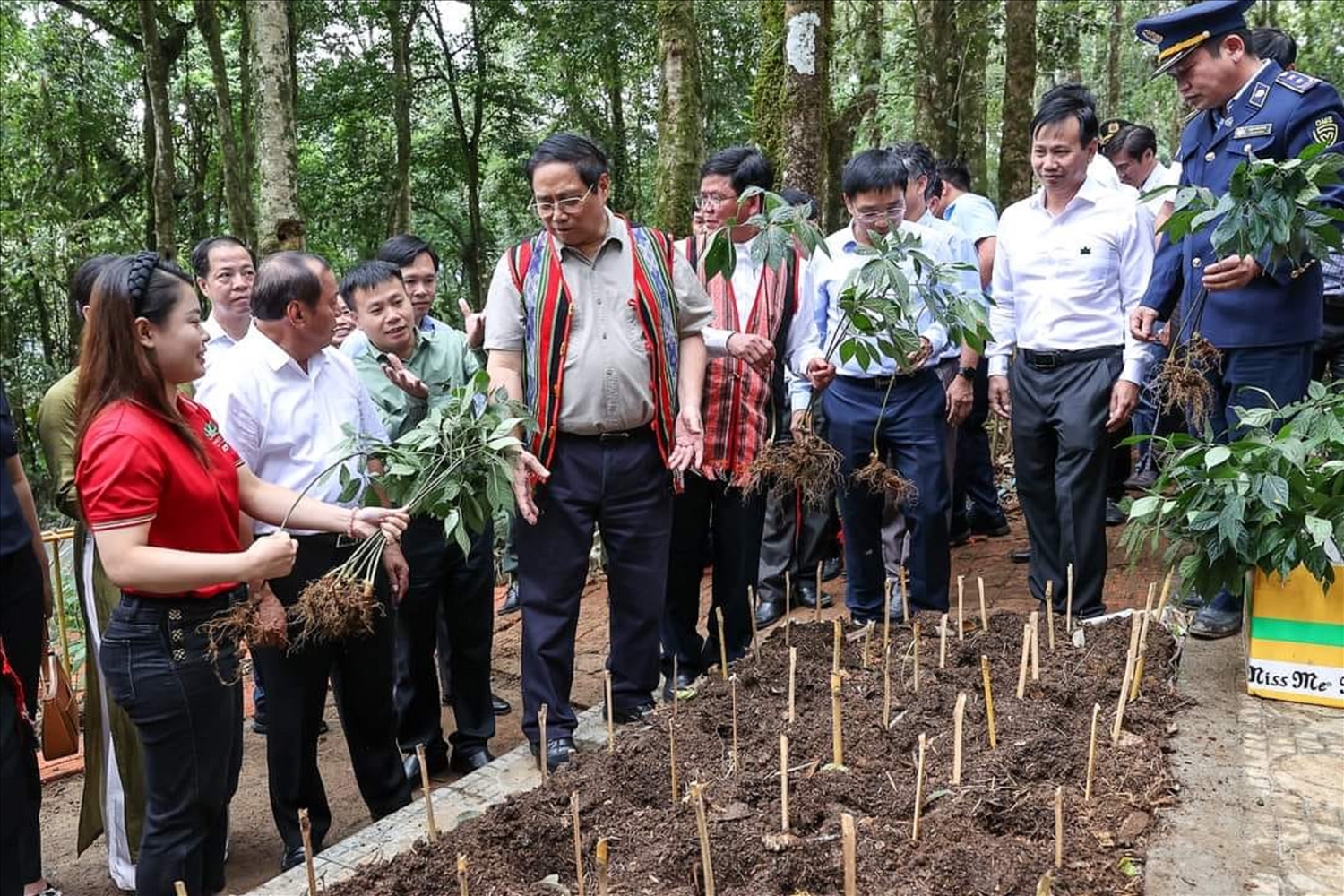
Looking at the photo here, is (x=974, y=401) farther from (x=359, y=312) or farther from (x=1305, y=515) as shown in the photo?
(x=359, y=312)

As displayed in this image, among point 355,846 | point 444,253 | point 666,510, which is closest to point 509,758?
point 355,846

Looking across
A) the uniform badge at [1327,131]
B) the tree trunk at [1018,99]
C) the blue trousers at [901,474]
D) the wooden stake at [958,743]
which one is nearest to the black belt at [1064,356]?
the blue trousers at [901,474]

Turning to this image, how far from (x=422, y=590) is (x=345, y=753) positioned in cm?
117

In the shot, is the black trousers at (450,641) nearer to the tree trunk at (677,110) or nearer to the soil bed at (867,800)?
the soil bed at (867,800)

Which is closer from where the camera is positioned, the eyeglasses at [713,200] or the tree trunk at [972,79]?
the eyeglasses at [713,200]

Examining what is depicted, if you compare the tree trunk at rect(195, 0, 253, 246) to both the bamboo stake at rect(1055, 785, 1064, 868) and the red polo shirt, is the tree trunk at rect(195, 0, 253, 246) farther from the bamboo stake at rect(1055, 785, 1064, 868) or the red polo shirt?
the bamboo stake at rect(1055, 785, 1064, 868)

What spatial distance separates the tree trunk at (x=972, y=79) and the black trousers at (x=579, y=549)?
721cm

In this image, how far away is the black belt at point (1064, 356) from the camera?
13.4 feet

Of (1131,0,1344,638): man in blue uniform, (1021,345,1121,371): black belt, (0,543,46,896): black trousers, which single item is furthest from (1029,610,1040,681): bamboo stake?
(0,543,46,896): black trousers

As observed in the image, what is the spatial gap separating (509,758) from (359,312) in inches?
69.1

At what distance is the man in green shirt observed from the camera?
3.85m

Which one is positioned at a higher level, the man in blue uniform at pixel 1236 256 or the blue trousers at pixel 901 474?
the man in blue uniform at pixel 1236 256

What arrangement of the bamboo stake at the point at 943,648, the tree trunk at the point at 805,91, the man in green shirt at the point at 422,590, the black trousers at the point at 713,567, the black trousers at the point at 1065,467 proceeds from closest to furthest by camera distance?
the bamboo stake at the point at 943,648
the man in green shirt at the point at 422,590
the black trousers at the point at 1065,467
the black trousers at the point at 713,567
the tree trunk at the point at 805,91

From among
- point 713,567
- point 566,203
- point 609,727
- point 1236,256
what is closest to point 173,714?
point 609,727
